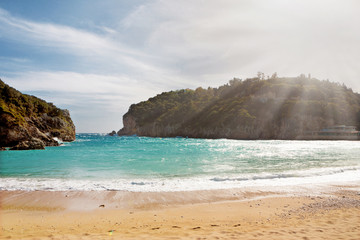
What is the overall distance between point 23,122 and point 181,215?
59.5 metres

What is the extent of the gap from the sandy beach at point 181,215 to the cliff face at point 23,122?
4463 centimetres

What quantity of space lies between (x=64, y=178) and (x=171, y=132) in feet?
574

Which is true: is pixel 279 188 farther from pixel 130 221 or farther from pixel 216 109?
pixel 216 109

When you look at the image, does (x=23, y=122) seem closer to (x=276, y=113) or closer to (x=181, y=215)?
(x=181, y=215)

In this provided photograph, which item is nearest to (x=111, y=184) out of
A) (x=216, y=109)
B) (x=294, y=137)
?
(x=294, y=137)

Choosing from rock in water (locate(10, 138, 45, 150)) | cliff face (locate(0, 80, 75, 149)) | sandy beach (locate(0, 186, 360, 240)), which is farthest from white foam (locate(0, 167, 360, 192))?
cliff face (locate(0, 80, 75, 149))

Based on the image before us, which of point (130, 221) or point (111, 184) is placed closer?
point (130, 221)

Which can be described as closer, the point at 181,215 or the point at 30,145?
the point at 181,215

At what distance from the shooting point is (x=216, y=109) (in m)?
182

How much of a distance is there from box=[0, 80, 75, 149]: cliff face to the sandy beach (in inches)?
1757

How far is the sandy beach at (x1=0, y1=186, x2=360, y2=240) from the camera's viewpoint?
6598 mm

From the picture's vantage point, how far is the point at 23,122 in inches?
2136

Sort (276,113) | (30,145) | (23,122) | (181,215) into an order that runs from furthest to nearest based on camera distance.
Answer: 1. (276,113)
2. (23,122)
3. (30,145)
4. (181,215)

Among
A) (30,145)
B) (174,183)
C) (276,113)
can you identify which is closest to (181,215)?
(174,183)
